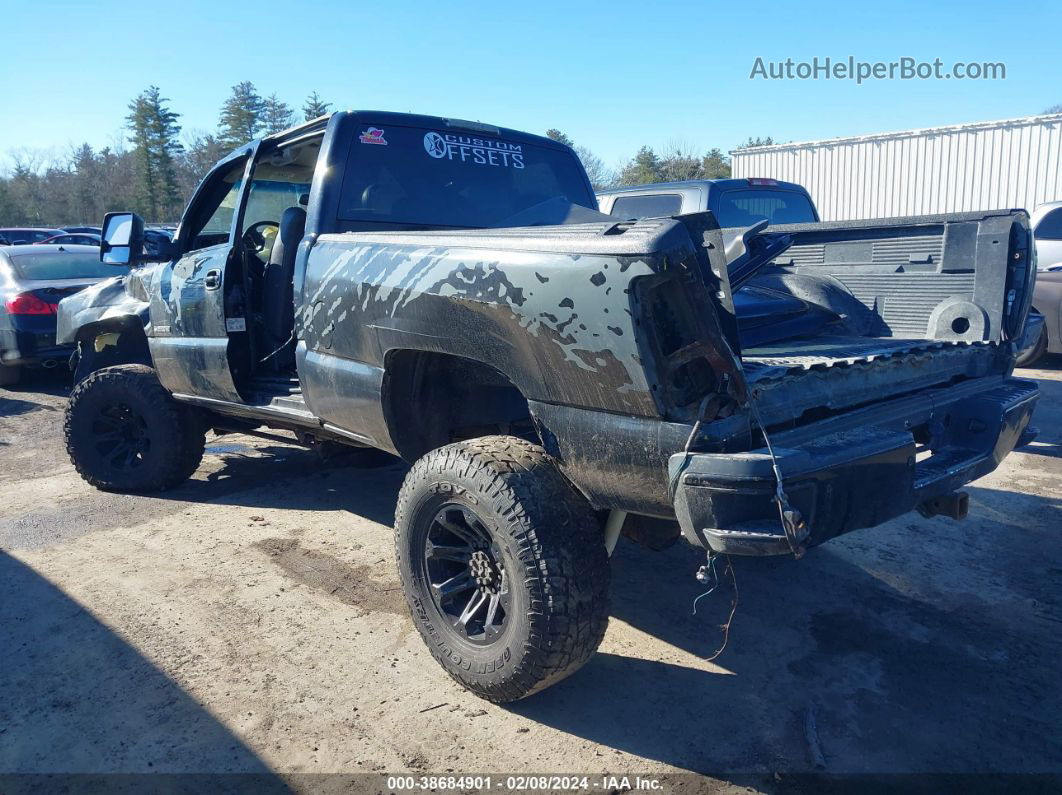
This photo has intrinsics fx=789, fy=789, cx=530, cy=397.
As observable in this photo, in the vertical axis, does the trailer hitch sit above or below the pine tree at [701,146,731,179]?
below

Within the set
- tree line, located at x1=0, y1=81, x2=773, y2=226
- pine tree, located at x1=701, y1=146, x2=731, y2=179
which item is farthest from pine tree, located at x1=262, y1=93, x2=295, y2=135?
pine tree, located at x1=701, y1=146, x2=731, y2=179

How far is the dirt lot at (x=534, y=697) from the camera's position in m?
2.51

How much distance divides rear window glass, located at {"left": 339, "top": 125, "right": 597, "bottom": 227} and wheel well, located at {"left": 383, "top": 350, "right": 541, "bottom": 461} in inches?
36.4

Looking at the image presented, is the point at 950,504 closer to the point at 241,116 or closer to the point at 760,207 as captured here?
the point at 760,207

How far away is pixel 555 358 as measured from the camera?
238 centimetres

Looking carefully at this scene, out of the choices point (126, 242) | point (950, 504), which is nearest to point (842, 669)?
point (950, 504)

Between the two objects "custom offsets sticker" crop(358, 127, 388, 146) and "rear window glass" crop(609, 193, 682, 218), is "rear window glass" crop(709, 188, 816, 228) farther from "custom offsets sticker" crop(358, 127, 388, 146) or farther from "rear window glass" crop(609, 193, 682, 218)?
"custom offsets sticker" crop(358, 127, 388, 146)

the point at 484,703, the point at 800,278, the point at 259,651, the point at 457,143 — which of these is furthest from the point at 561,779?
the point at 457,143

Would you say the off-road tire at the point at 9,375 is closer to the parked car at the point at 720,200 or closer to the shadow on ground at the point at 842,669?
the parked car at the point at 720,200

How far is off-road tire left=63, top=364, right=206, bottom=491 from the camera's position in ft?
16.1

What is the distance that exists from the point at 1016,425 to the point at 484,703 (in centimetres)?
229

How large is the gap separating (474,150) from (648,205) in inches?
133

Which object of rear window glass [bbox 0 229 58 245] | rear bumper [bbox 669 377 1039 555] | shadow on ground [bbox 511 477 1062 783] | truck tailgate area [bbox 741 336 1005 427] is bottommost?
shadow on ground [bbox 511 477 1062 783]

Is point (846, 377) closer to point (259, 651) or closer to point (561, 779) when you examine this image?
point (561, 779)
